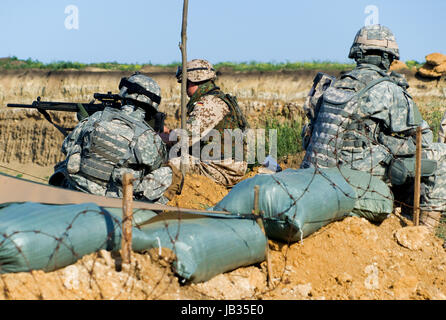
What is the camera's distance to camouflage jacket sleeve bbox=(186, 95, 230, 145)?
7.71 metres

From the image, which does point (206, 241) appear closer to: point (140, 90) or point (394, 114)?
point (140, 90)

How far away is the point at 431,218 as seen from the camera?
6.70m

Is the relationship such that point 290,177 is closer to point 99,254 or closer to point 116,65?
point 99,254

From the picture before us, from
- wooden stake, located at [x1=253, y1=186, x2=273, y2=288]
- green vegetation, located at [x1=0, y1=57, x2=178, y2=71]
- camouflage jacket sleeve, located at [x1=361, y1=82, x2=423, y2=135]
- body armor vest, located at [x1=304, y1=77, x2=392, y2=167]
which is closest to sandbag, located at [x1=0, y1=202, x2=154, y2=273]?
wooden stake, located at [x1=253, y1=186, x2=273, y2=288]

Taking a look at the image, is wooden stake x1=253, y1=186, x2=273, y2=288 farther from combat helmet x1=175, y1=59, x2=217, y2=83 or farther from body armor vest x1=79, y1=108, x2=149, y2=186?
combat helmet x1=175, y1=59, x2=217, y2=83

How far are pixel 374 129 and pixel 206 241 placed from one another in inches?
99.4

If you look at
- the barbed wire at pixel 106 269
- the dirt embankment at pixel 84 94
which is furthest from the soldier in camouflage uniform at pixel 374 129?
the dirt embankment at pixel 84 94

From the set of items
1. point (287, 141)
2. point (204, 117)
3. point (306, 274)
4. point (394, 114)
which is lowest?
point (306, 274)

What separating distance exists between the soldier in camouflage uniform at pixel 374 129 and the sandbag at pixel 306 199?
41 centimetres

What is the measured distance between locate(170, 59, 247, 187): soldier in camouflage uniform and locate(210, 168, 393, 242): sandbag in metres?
1.98

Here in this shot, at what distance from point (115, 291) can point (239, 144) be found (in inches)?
158

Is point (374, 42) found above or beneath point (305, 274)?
above

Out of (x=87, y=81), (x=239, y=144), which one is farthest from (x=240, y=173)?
(x=87, y=81)

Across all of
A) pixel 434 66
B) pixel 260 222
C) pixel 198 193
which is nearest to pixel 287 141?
pixel 198 193
